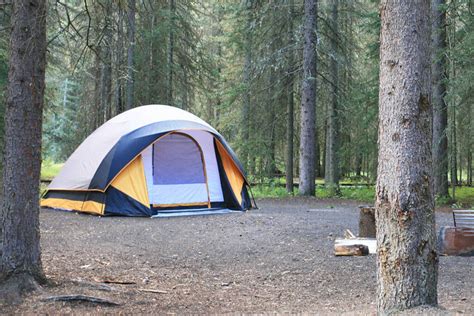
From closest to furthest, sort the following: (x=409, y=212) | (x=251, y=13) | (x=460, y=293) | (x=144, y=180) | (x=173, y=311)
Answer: (x=409, y=212) < (x=173, y=311) < (x=460, y=293) < (x=144, y=180) < (x=251, y=13)

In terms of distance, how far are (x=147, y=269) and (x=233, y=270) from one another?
Result: 3.34 ft

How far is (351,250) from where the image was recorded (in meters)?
6.68

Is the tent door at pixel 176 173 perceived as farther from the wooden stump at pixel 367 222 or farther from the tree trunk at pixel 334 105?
the tree trunk at pixel 334 105

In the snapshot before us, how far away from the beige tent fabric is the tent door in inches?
20.8

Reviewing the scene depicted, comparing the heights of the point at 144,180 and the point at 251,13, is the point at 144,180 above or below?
below

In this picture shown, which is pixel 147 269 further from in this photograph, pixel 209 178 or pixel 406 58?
pixel 209 178

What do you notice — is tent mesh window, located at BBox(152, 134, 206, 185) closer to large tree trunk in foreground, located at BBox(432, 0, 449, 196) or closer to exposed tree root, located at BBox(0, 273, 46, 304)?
exposed tree root, located at BBox(0, 273, 46, 304)

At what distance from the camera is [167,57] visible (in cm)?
1853

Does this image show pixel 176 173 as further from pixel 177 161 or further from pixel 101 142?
pixel 101 142

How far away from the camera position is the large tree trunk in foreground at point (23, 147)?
15.4 ft

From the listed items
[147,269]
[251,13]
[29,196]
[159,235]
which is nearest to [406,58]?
[29,196]

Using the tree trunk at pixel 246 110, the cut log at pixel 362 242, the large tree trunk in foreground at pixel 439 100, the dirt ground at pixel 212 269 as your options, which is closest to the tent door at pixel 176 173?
the dirt ground at pixel 212 269

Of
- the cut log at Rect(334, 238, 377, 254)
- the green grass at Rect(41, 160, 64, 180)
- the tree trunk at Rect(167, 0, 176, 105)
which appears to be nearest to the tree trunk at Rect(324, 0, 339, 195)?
the tree trunk at Rect(167, 0, 176, 105)

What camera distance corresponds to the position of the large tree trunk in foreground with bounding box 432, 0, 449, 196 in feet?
46.5
